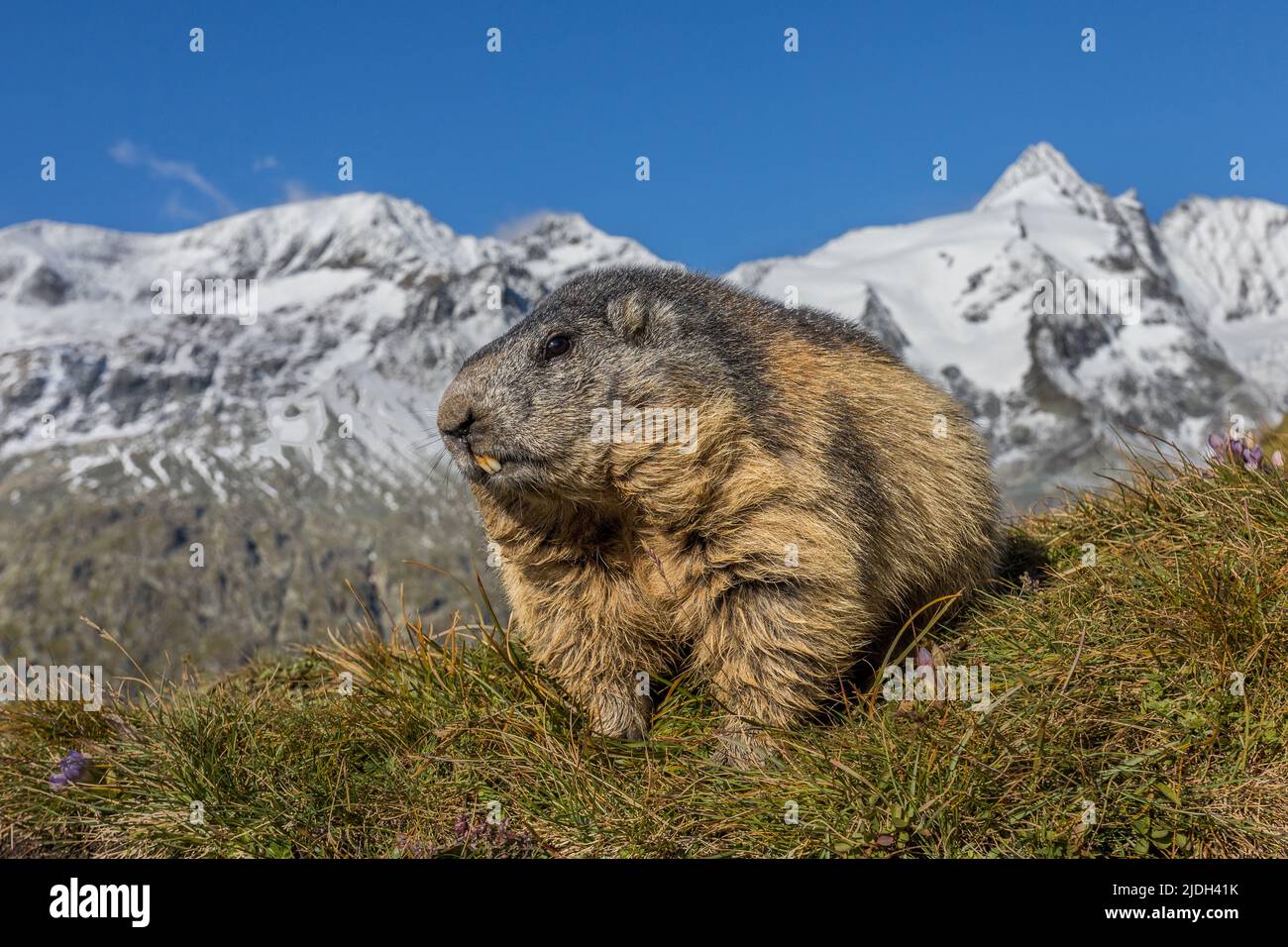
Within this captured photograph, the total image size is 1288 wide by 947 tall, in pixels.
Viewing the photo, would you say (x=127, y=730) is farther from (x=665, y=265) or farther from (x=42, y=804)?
(x=665, y=265)

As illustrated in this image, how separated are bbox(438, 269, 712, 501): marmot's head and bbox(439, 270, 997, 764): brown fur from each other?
0.06ft

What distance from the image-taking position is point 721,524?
6.57 meters

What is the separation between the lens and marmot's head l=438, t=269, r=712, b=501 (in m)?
6.36

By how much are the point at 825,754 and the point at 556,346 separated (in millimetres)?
3051

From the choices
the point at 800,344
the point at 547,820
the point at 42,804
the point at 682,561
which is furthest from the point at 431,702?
the point at 800,344

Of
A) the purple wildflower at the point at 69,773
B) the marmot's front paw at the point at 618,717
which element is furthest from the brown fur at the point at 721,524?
the purple wildflower at the point at 69,773

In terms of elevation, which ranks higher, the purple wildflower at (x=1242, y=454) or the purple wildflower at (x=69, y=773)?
the purple wildflower at (x=1242, y=454)

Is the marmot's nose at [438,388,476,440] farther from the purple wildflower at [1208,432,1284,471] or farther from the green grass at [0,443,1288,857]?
the purple wildflower at [1208,432,1284,471]

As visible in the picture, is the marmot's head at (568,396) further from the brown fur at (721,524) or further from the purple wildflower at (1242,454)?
the purple wildflower at (1242,454)

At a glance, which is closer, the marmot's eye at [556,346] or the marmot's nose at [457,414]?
the marmot's nose at [457,414]

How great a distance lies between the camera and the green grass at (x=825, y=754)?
5.72 metres

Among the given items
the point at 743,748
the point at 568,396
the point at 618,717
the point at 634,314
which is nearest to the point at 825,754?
the point at 743,748

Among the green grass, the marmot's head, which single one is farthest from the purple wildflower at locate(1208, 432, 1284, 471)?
the marmot's head

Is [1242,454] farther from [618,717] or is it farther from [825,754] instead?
[618,717]
